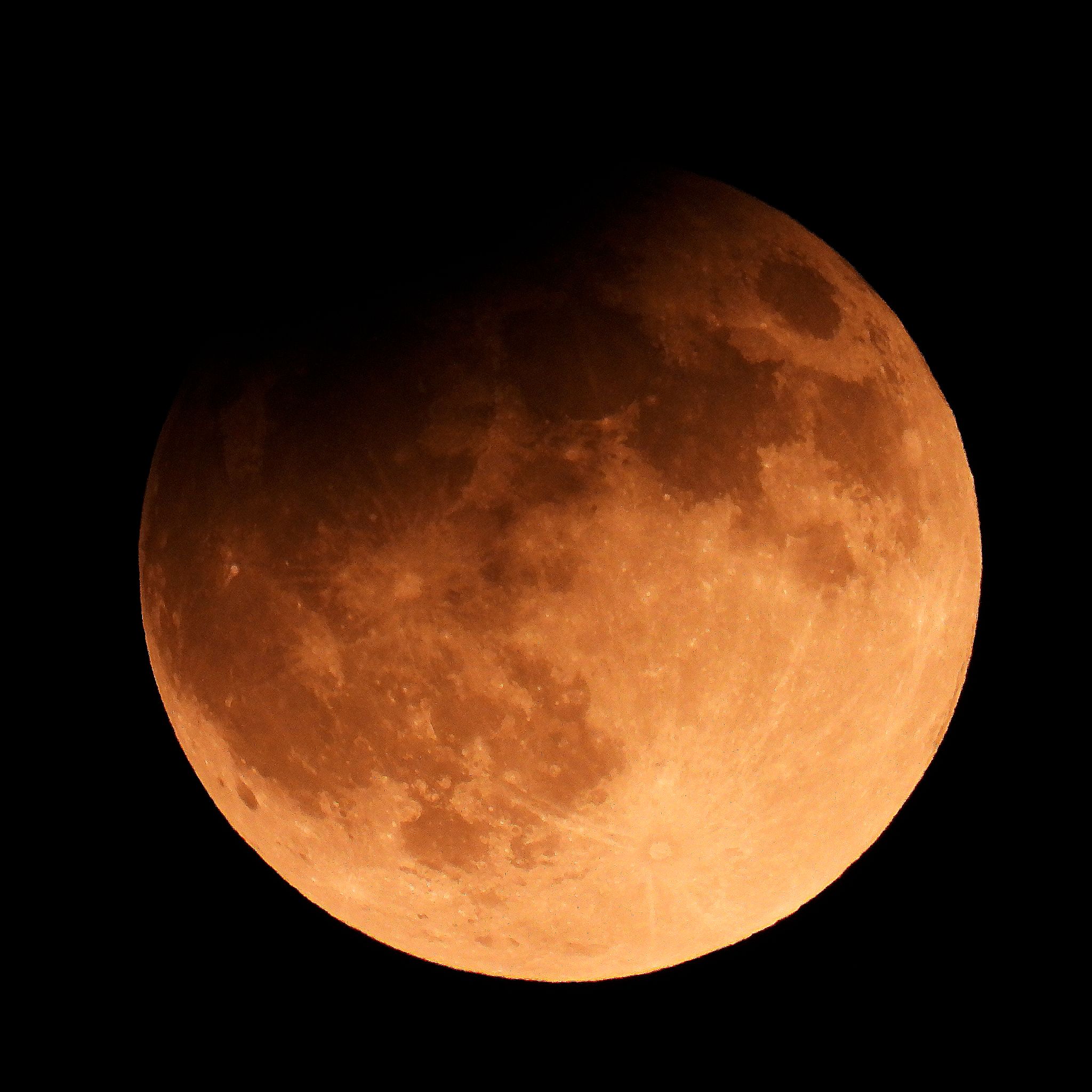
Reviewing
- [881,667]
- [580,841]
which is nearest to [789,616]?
[881,667]

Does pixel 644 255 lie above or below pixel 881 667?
above

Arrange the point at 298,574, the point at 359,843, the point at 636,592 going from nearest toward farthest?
the point at 636,592 → the point at 298,574 → the point at 359,843

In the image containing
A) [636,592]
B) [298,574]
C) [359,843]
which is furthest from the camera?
[359,843]

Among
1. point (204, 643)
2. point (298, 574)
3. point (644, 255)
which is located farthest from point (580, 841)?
point (644, 255)

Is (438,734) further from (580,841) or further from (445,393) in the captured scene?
(445,393)

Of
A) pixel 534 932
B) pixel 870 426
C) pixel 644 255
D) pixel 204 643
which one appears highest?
pixel 644 255

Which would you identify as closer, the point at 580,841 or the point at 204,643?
the point at 580,841
